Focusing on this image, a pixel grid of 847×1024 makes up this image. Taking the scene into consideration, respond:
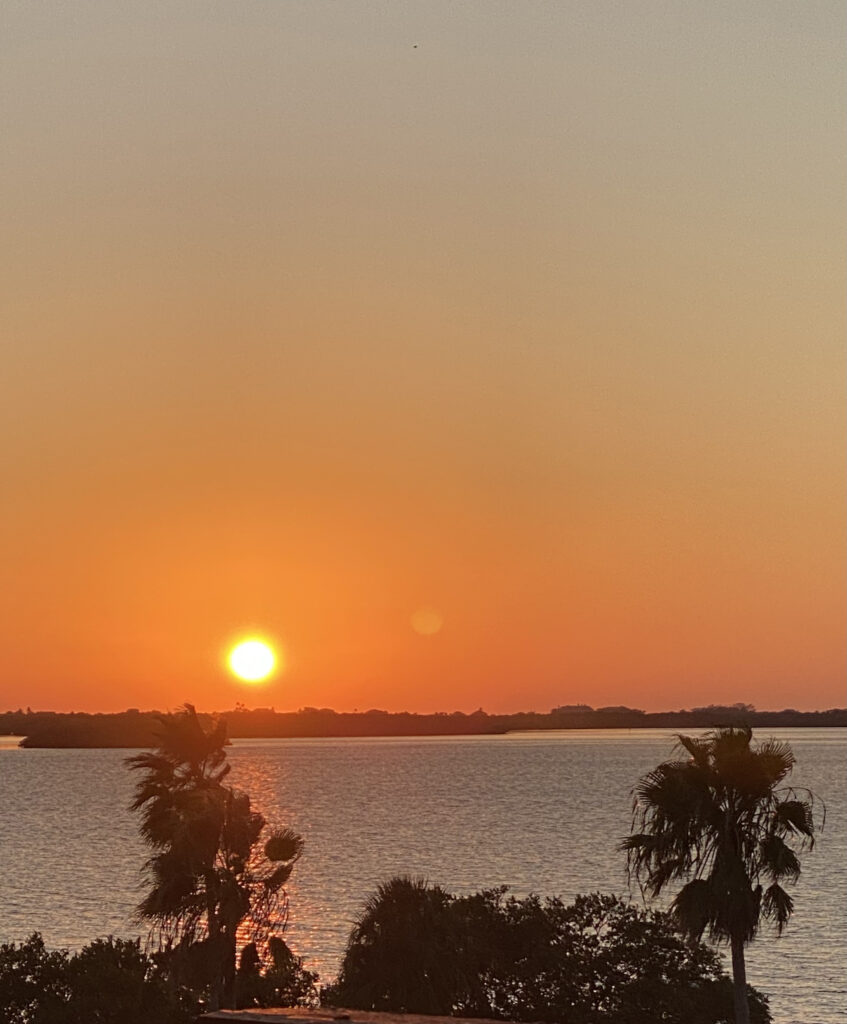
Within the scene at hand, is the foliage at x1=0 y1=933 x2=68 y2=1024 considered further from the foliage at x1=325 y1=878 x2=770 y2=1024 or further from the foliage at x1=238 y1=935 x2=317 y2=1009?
the foliage at x1=325 y1=878 x2=770 y2=1024

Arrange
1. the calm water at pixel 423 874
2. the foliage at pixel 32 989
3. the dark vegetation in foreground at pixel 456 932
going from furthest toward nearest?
the calm water at pixel 423 874, the foliage at pixel 32 989, the dark vegetation in foreground at pixel 456 932

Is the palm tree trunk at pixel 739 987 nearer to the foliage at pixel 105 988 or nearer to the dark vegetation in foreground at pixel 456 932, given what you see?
the dark vegetation in foreground at pixel 456 932

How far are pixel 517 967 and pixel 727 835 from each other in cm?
1115

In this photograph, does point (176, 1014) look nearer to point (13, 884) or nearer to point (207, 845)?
point (207, 845)

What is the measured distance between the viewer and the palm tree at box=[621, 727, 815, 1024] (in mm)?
42562

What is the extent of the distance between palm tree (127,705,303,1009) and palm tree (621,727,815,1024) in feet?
40.3

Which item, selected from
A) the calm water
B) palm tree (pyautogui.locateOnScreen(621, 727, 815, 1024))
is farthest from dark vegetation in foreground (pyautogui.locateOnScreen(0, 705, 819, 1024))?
the calm water

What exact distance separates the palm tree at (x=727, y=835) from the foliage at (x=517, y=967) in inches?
164

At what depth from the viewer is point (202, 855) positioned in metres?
48.1

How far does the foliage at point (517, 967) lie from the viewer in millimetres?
47000

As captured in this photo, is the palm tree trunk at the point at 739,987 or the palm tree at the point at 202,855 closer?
the palm tree trunk at the point at 739,987

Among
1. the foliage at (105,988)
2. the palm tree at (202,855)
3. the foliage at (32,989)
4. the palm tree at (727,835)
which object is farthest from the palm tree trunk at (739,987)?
the foliage at (32,989)

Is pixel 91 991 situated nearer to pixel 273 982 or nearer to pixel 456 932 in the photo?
pixel 273 982

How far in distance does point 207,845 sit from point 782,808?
62.2ft
